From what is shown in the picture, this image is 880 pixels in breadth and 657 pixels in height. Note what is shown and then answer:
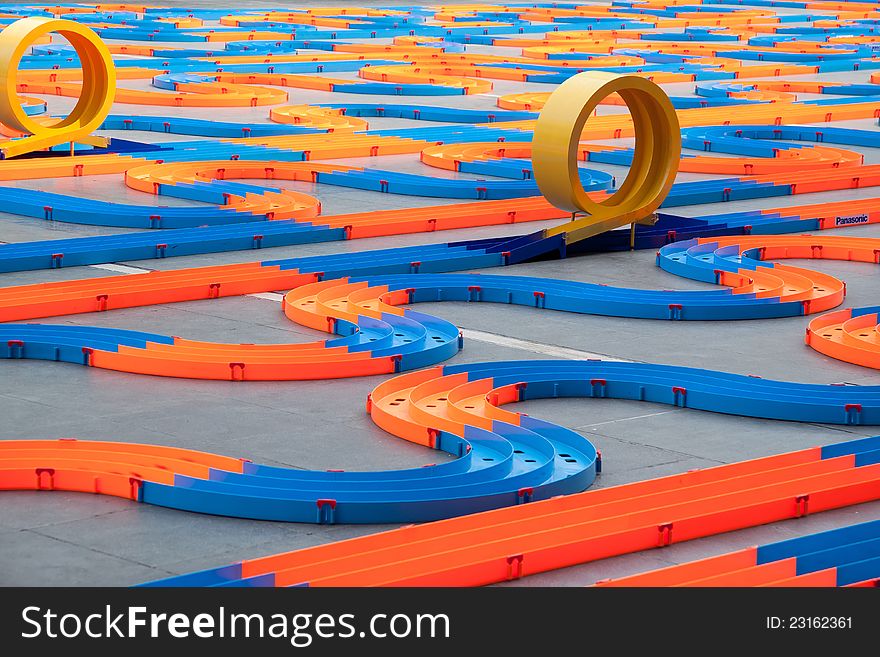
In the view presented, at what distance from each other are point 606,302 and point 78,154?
1054cm

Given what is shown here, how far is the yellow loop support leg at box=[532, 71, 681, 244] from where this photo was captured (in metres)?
15.7

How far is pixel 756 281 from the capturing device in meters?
14.7

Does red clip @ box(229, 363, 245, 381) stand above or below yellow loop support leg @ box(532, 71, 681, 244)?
below

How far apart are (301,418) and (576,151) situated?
605 centimetres

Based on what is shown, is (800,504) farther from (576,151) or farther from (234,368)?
(576,151)

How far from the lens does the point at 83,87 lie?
848 inches

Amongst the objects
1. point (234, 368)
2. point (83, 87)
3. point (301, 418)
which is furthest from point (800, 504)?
point (83, 87)

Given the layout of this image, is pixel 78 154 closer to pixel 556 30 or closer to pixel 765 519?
pixel 765 519

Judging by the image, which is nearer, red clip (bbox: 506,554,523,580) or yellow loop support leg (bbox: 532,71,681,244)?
red clip (bbox: 506,554,523,580)

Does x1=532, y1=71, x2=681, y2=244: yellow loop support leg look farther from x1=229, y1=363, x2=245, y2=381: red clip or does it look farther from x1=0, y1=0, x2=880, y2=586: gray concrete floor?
x1=229, y1=363, x2=245, y2=381: red clip

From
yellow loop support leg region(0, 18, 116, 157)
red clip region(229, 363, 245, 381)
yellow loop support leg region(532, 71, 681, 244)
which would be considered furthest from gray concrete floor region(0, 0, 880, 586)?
yellow loop support leg region(0, 18, 116, 157)

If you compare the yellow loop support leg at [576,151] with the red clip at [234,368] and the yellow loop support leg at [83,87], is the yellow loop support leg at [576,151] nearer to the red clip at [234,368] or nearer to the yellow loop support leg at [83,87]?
the red clip at [234,368]

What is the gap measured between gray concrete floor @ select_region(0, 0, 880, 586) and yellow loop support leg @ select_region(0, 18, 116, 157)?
13.7ft
